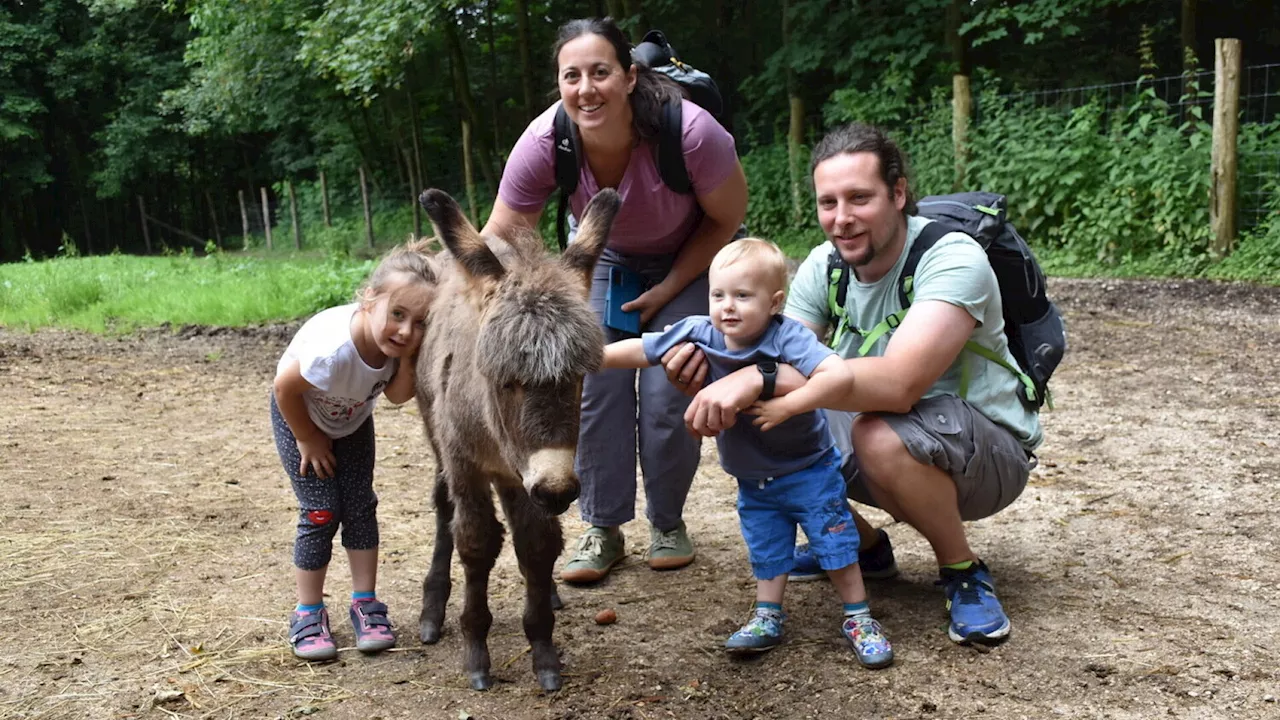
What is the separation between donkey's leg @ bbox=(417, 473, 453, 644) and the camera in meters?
3.74

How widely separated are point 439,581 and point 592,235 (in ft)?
5.01

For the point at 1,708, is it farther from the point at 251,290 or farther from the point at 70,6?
the point at 70,6

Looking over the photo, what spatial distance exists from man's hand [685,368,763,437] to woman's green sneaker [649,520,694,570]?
137cm

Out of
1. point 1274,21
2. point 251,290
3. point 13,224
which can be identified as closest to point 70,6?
point 13,224

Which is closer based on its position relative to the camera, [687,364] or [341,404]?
[687,364]

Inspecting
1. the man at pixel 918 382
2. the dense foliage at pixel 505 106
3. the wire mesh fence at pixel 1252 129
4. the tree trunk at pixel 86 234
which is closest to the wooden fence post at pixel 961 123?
the dense foliage at pixel 505 106

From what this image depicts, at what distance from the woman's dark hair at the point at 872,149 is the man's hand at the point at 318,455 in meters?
2.04

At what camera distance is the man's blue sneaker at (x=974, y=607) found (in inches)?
132

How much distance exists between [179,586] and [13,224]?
4227 centimetres

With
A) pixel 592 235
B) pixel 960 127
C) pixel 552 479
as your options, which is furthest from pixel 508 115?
pixel 552 479

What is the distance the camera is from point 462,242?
3025 mm

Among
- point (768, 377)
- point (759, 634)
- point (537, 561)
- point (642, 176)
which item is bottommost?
point (759, 634)

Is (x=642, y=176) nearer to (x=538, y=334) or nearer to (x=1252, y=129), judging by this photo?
(x=538, y=334)

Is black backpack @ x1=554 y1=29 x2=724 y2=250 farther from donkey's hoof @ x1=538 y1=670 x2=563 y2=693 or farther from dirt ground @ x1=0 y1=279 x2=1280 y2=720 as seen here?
donkey's hoof @ x1=538 y1=670 x2=563 y2=693
